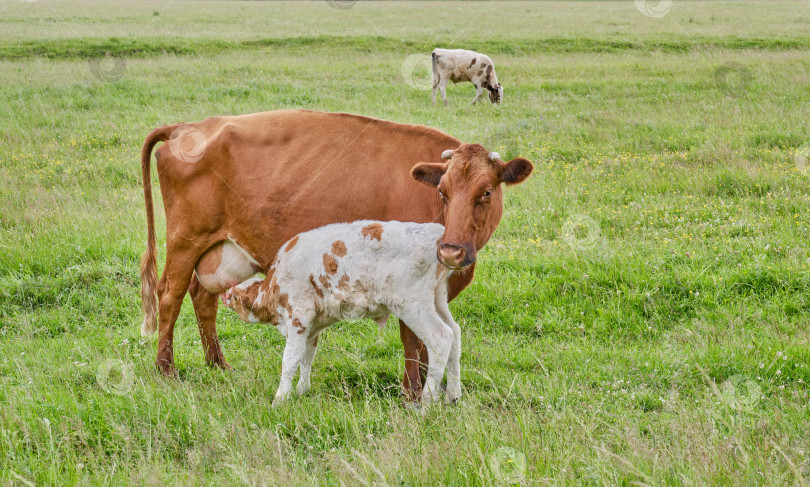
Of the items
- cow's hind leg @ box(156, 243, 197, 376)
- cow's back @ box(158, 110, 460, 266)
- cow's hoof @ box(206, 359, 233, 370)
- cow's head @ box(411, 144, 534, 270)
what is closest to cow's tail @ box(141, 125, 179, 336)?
cow's hind leg @ box(156, 243, 197, 376)

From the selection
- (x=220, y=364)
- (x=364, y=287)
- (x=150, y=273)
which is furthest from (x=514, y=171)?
(x=150, y=273)

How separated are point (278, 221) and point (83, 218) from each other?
504 centimetres

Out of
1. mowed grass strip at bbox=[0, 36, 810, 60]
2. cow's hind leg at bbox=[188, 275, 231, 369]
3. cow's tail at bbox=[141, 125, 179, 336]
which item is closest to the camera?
cow's hind leg at bbox=[188, 275, 231, 369]

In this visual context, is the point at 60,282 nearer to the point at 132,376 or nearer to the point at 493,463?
the point at 132,376

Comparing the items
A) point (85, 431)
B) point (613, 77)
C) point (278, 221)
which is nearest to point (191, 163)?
point (278, 221)

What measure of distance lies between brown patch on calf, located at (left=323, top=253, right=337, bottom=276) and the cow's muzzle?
898 millimetres

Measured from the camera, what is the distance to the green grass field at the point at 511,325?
409cm

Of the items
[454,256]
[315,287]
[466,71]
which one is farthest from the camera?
[466,71]

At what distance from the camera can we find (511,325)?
6.84 metres

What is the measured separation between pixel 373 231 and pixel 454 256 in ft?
2.69

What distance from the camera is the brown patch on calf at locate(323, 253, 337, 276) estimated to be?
5.41m

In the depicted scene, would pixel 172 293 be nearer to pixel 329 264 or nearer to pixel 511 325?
pixel 329 264

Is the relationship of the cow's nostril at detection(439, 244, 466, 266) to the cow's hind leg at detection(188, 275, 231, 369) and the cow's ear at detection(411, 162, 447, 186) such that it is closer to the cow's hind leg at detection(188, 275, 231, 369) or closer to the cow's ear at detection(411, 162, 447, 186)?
the cow's ear at detection(411, 162, 447, 186)

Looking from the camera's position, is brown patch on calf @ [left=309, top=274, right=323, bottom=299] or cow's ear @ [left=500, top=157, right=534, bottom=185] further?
brown patch on calf @ [left=309, top=274, right=323, bottom=299]
